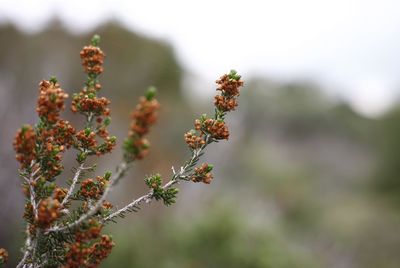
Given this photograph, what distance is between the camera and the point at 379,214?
941 inches

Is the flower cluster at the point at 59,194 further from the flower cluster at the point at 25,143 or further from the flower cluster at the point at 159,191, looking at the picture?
the flower cluster at the point at 159,191

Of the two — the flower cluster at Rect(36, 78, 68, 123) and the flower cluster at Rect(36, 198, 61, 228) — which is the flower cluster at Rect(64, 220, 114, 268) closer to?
the flower cluster at Rect(36, 198, 61, 228)

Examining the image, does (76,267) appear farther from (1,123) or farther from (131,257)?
(1,123)

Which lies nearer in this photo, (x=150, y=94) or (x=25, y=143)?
(x=150, y=94)

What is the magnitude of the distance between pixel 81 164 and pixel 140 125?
75cm

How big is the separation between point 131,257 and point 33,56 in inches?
461

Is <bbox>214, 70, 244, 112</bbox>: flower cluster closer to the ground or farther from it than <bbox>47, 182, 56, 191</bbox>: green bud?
farther from it

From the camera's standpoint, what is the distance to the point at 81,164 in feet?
7.25

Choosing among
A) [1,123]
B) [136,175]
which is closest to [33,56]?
[136,175]

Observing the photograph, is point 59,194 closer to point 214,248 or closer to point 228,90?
point 228,90

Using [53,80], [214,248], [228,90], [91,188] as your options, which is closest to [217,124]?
[228,90]

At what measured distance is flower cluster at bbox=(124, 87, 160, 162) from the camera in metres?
1.59

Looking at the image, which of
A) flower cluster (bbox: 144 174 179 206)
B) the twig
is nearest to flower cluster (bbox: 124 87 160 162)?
flower cluster (bbox: 144 174 179 206)

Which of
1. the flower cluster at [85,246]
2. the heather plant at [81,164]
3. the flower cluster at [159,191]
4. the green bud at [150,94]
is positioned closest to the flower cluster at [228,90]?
the heather plant at [81,164]
